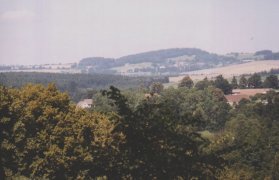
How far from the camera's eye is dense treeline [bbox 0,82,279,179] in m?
14.7

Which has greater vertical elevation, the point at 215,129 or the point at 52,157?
the point at 52,157

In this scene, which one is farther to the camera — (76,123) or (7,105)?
(76,123)

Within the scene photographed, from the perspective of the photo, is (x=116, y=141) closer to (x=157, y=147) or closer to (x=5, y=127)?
(x=157, y=147)

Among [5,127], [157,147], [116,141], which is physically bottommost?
[5,127]

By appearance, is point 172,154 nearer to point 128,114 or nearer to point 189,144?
point 189,144

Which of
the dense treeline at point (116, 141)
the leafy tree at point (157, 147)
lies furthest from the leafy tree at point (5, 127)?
the leafy tree at point (157, 147)

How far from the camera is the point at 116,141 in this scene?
61.8 feet

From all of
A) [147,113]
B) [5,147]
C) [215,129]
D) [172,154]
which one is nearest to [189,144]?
[172,154]

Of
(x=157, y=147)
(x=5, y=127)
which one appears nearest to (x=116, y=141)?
(x=157, y=147)

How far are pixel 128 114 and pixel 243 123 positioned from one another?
91.3 m

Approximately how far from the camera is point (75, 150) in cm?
3712

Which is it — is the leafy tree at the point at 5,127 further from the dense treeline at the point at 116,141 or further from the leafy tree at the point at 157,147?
the leafy tree at the point at 157,147

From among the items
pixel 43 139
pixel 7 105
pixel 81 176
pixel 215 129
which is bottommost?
pixel 215 129

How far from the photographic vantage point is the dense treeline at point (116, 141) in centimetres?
1466
